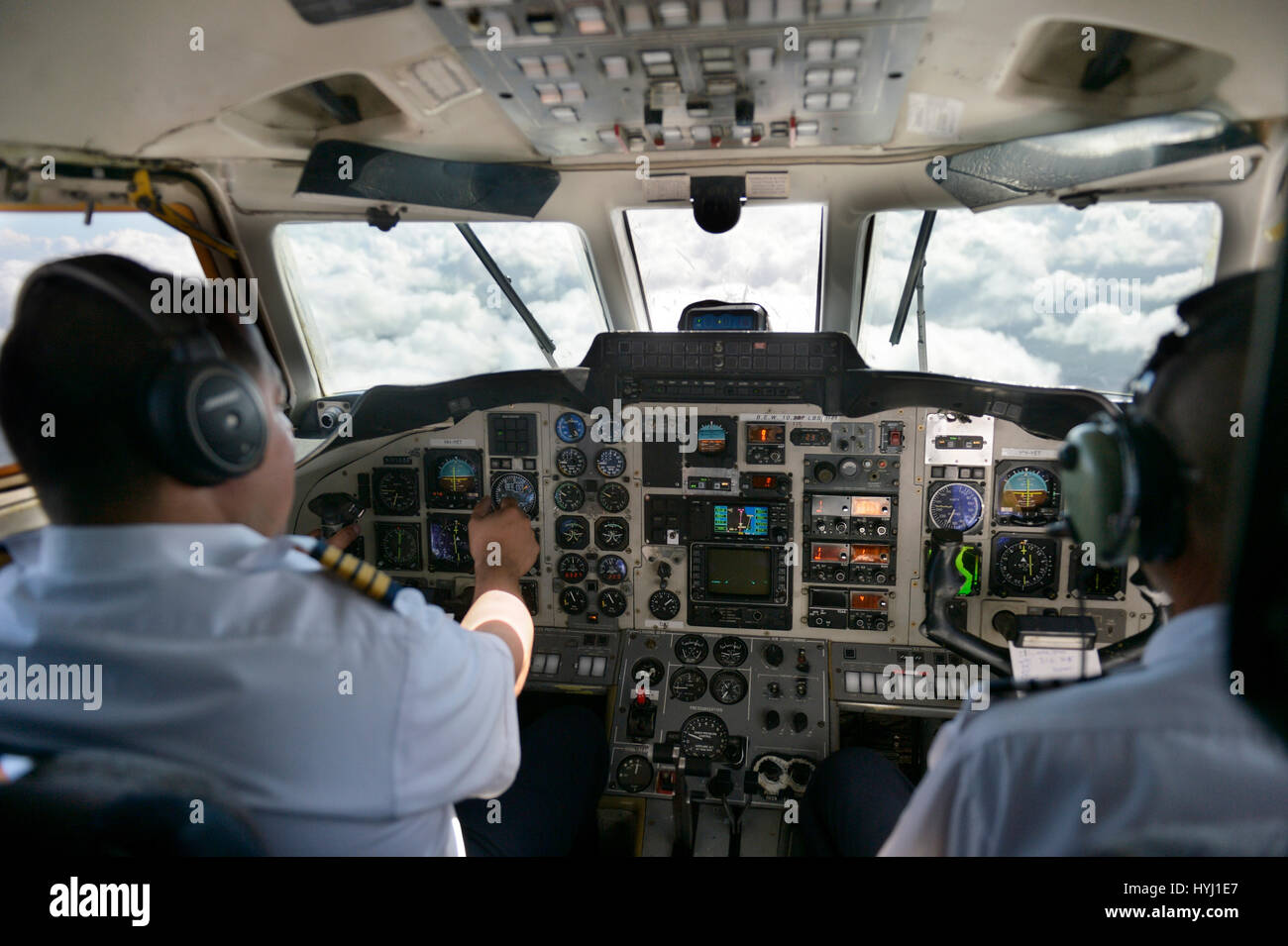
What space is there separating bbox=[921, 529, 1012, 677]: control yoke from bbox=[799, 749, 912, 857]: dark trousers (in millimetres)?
707

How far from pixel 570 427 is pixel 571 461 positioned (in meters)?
0.18

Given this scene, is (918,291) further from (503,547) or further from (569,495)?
(503,547)

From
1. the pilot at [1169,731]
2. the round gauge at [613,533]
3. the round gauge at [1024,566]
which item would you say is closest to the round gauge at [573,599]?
the round gauge at [613,533]

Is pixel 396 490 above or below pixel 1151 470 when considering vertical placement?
below

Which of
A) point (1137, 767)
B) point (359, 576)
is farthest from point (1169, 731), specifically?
point (359, 576)

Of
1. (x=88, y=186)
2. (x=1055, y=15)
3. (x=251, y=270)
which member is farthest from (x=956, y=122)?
(x=251, y=270)

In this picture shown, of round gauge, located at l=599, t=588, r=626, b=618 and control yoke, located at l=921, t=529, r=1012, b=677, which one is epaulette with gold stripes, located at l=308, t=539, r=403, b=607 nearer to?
round gauge, located at l=599, t=588, r=626, b=618

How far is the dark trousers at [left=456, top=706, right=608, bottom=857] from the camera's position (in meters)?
1.95

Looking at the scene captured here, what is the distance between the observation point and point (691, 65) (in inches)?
71.2

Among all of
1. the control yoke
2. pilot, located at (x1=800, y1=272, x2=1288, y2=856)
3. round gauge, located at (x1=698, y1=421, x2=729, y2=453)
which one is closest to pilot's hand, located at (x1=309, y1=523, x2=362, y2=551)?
round gauge, located at (x1=698, y1=421, x2=729, y2=453)

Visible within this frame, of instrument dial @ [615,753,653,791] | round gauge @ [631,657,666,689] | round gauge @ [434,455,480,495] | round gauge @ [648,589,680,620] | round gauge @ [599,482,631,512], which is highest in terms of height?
round gauge @ [434,455,480,495]

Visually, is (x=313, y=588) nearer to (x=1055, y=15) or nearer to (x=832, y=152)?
(x=1055, y=15)
